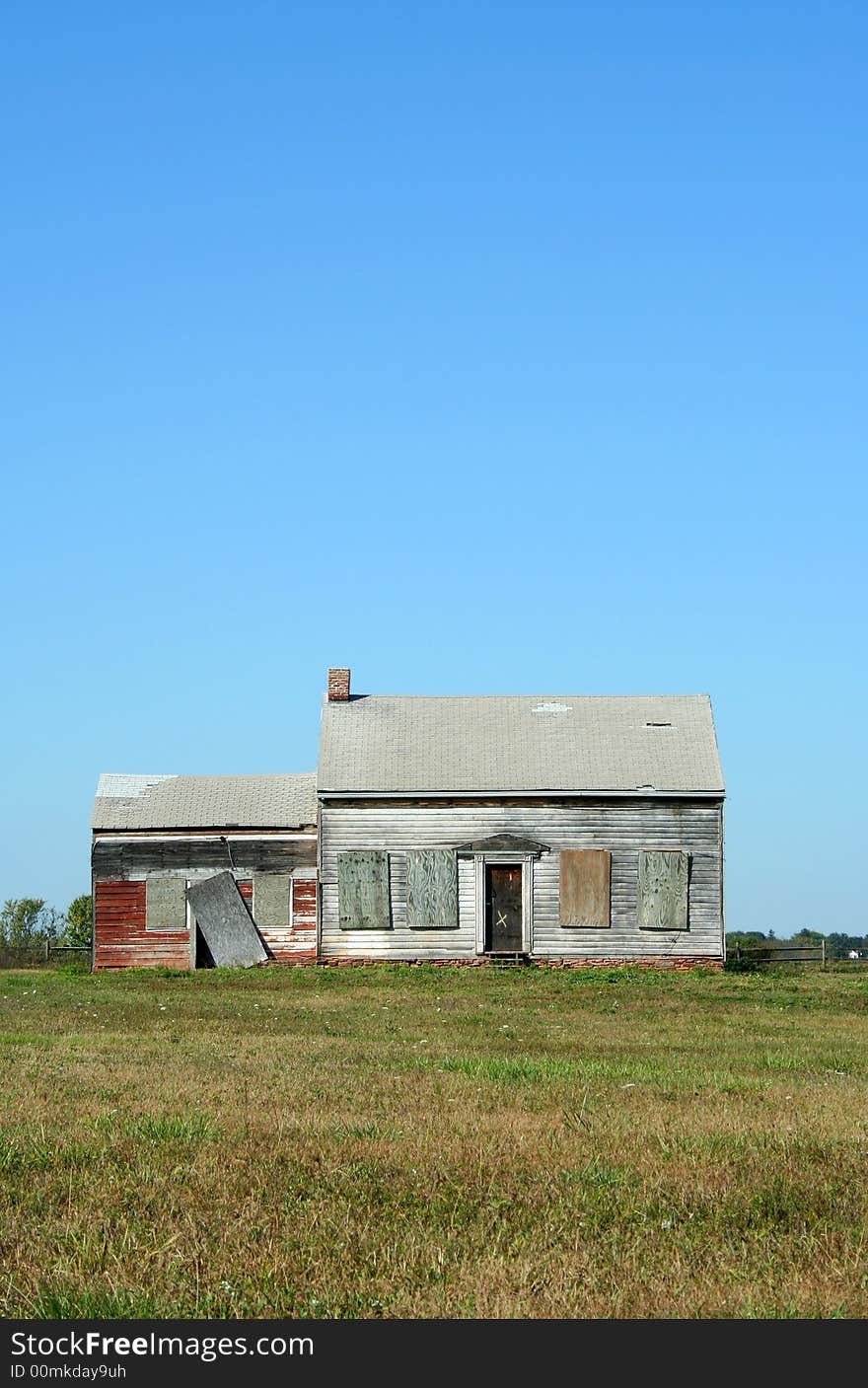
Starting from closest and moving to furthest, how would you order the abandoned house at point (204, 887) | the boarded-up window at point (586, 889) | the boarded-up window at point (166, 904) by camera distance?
1. the boarded-up window at point (586, 889)
2. the abandoned house at point (204, 887)
3. the boarded-up window at point (166, 904)

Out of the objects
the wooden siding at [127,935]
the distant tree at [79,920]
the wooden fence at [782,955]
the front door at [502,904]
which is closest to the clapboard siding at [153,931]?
the wooden siding at [127,935]

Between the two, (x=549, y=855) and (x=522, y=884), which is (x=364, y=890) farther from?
(x=549, y=855)

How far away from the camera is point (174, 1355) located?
550 centimetres

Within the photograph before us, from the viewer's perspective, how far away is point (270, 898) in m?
41.8

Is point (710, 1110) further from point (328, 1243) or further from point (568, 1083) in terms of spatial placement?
point (328, 1243)

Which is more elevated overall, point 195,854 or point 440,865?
point 195,854

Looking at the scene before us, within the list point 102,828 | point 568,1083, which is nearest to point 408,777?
point 102,828

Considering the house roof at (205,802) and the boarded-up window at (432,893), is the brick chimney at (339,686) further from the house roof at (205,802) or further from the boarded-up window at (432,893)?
the boarded-up window at (432,893)

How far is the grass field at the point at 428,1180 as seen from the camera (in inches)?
250

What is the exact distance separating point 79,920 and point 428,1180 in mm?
58304

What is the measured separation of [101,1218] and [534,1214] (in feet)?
6.93

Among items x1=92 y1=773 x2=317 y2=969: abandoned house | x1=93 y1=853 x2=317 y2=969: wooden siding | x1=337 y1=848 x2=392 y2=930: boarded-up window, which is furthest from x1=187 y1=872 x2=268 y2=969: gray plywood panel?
x1=337 y1=848 x2=392 y2=930: boarded-up window

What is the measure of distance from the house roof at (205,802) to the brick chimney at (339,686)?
248 centimetres

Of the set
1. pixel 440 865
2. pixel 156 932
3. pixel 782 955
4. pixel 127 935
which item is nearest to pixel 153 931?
pixel 156 932
